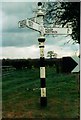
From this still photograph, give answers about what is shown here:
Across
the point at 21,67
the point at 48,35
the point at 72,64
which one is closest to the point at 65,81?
the point at 21,67

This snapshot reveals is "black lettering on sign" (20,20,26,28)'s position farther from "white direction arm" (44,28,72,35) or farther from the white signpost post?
"white direction arm" (44,28,72,35)

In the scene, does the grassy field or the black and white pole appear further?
the black and white pole

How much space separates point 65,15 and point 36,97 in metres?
1.42

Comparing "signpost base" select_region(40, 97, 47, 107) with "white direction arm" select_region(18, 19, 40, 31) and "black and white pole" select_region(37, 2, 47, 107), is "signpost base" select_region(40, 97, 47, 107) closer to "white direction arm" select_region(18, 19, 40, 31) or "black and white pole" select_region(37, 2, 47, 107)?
"black and white pole" select_region(37, 2, 47, 107)

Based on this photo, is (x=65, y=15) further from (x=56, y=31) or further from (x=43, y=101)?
(x=43, y=101)

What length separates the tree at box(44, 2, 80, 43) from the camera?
6.39 meters

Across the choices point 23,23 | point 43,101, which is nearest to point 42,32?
point 23,23

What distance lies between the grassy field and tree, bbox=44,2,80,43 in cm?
87

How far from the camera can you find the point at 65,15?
654cm

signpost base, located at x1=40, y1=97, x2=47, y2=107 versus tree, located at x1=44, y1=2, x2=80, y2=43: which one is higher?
tree, located at x1=44, y1=2, x2=80, y2=43

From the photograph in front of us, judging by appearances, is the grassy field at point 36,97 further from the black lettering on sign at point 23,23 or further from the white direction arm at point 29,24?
the black lettering on sign at point 23,23

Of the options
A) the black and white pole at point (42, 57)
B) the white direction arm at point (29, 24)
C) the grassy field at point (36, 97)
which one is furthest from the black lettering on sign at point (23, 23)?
the grassy field at point (36, 97)

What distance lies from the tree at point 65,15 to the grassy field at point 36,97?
0.87 meters

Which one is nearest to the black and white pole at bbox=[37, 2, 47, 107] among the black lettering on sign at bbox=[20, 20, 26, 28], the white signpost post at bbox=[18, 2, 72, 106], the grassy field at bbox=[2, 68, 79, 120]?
the white signpost post at bbox=[18, 2, 72, 106]
